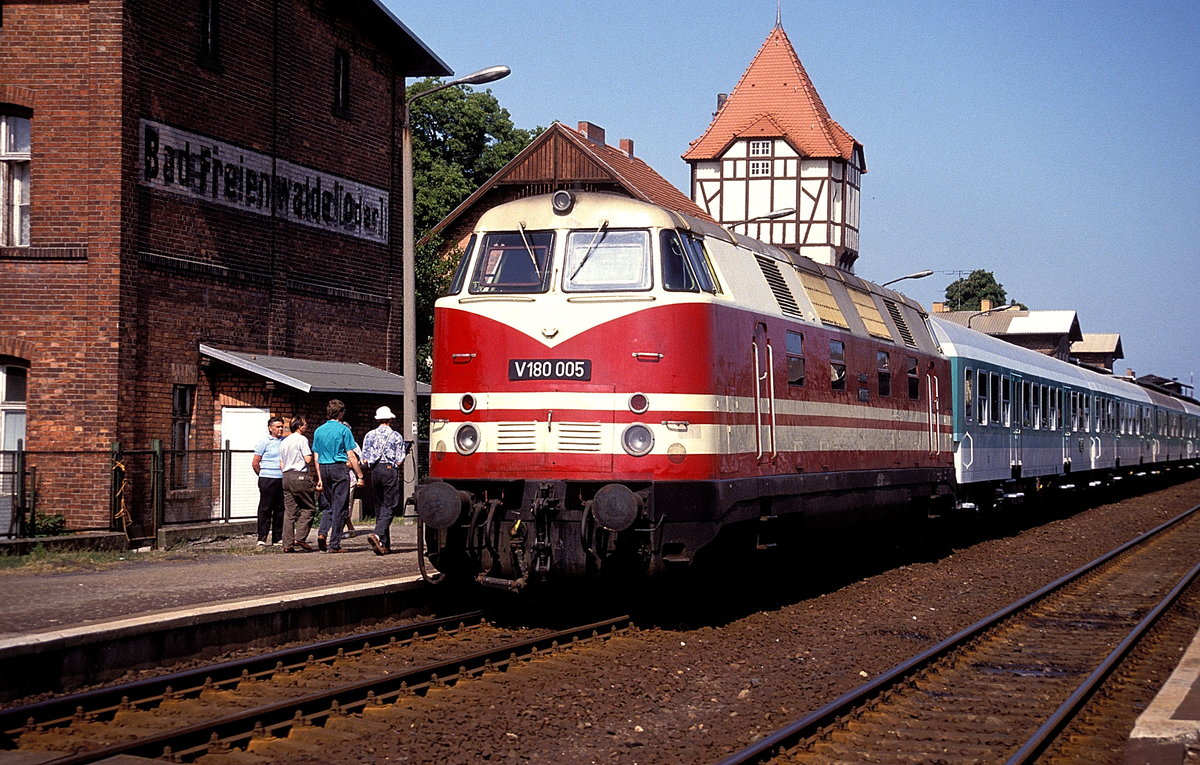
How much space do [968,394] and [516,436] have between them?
1168 cm

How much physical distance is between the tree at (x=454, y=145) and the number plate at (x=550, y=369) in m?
41.4

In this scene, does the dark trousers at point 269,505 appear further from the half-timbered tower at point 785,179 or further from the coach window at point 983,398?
the half-timbered tower at point 785,179

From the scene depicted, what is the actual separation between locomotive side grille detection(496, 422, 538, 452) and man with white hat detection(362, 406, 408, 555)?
4540 mm

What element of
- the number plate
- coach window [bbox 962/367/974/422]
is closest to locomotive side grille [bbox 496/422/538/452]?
the number plate

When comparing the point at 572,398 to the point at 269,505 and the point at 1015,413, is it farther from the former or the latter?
the point at 1015,413

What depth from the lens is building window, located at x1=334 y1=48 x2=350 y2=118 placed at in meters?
24.4

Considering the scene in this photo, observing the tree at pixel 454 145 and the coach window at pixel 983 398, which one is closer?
the coach window at pixel 983 398

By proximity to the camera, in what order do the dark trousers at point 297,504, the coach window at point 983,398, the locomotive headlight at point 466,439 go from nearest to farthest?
the locomotive headlight at point 466,439 → the dark trousers at point 297,504 → the coach window at point 983,398

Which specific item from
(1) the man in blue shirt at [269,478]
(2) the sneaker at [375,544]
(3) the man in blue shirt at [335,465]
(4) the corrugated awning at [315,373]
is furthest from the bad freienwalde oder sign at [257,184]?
(2) the sneaker at [375,544]

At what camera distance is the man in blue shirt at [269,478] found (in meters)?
17.3

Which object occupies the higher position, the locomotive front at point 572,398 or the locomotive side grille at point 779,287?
the locomotive side grille at point 779,287

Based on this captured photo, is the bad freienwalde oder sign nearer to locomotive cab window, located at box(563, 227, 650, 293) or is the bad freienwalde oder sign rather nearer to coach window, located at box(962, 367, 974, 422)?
locomotive cab window, located at box(563, 227, 650, 293)

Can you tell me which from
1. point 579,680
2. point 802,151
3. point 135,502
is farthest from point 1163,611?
point 802,151

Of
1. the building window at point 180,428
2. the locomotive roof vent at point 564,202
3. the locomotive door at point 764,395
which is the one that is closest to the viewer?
the locomotive roof vent at point 564,202
